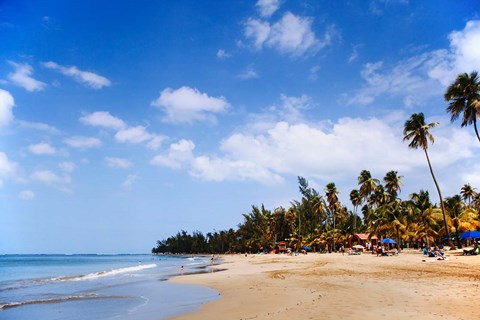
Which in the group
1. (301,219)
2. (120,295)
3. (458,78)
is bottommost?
(120,295)

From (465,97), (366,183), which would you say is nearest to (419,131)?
(465,97)

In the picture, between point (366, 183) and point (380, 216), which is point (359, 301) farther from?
point (366, 183)

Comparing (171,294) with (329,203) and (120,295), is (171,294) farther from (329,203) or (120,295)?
(329,203)

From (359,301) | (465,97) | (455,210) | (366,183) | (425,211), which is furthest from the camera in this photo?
(366,183)

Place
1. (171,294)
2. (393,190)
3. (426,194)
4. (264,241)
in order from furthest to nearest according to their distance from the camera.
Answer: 1. (264,241)
2. (393,190)
3. (426,194)
4. (171,294)

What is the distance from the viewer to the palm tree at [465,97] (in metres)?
32.3

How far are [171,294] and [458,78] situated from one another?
106 ft

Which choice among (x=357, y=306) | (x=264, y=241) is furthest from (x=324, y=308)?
(x=264, y=241)

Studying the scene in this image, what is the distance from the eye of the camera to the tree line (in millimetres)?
38625

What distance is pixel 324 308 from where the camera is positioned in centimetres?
1125

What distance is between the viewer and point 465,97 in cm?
3353

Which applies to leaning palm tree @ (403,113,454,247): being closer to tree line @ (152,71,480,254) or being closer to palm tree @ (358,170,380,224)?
tree line @ (152,71,480,254)

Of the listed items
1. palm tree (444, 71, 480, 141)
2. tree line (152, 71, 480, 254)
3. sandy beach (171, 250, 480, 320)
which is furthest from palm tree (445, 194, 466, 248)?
sandy beach (171, 250, 480, 320)

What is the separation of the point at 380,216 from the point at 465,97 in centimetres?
2227
